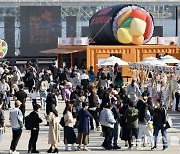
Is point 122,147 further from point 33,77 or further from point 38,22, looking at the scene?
point 38,22

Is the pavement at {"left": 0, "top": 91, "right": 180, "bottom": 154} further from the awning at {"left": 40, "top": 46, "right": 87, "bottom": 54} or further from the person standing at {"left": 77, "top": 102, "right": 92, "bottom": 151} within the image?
the awning at {"left": 40, "top": 46, "right": 87, "bottom": 54}

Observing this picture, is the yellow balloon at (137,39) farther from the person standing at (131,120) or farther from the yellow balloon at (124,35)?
the person standing at (131,120)

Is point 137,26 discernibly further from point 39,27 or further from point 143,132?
point 143,132

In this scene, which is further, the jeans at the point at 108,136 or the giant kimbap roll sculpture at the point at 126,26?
the giant kimbap roll sculpture at the point at 126,26

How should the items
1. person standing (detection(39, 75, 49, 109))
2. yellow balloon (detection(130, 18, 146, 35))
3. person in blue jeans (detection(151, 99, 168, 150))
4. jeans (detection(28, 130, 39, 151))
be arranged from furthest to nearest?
yellow balloon (detection(130, 18, 146, 35)), person standing (detection(39, 75, 49, 109)), person in blue jeans (detection(151, 99, 168, 150)), jeans (detection(28, 130, 39, 151))

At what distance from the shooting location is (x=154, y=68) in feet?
120

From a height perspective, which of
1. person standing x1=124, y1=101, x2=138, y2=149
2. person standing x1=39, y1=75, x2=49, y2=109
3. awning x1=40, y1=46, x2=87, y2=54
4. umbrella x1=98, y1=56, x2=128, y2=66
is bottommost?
person standing x1=124, y1=101, x2=138, y2=149

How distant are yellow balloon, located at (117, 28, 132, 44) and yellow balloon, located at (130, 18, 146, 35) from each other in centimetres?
29

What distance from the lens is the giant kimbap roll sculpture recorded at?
50.0 meters

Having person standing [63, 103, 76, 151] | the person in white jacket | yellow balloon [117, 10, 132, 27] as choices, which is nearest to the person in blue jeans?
the person in white jacket

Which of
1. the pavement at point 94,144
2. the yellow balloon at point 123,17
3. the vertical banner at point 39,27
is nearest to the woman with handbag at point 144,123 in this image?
the pavement at point 94,144

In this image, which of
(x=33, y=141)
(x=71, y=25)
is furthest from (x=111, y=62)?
(x=71, y=25)

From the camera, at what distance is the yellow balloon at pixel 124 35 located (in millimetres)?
50000

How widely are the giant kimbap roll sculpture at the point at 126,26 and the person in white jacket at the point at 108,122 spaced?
89.4 ft
